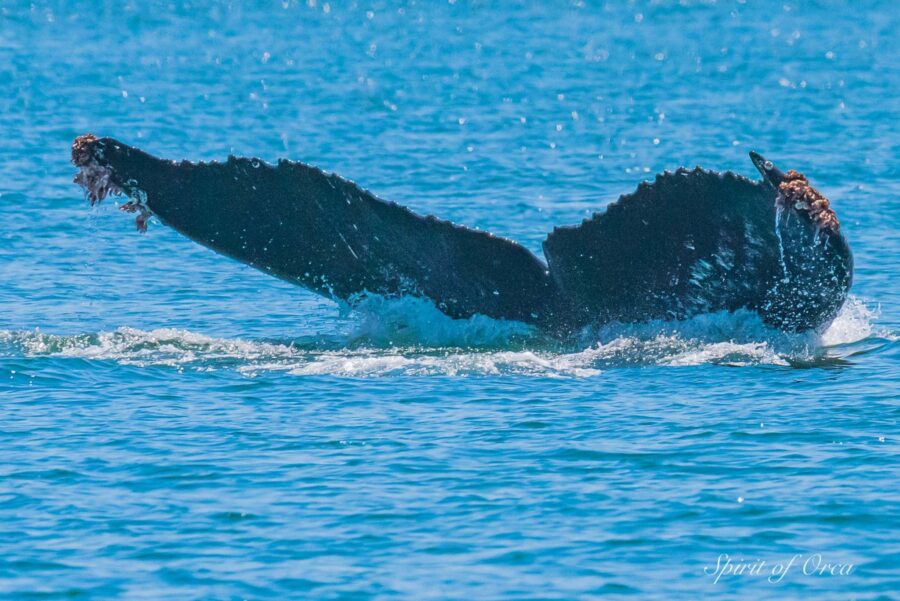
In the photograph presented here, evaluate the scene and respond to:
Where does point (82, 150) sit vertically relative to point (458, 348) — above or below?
above

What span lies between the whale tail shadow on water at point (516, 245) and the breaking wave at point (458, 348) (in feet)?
0.71

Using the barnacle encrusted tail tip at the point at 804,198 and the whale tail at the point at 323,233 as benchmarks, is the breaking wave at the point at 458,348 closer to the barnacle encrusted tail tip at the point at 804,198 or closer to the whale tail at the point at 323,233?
the whale tail at the point at 323,233

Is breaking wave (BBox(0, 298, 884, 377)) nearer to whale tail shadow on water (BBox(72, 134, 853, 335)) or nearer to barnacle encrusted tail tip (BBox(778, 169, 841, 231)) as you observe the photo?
whale tail shadow on water (BBox(72, 134, 853, 335))

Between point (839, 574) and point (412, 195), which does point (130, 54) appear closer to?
point (412, 195)

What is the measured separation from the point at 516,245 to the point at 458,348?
147 centimetres

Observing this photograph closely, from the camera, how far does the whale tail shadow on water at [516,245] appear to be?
15.6 m

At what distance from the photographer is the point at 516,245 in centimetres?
1680

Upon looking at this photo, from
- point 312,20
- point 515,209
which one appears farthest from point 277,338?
point 312,20

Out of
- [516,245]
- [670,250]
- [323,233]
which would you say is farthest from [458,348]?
[670,250]

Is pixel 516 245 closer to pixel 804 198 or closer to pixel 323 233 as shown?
pixel 323 233

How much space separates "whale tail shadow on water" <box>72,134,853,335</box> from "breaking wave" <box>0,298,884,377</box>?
216mm

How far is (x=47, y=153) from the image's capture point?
35.6m

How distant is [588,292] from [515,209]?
12.7m

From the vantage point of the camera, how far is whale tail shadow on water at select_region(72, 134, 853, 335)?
15.6 meters
